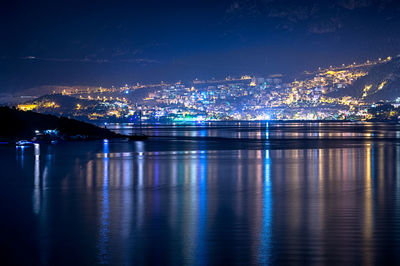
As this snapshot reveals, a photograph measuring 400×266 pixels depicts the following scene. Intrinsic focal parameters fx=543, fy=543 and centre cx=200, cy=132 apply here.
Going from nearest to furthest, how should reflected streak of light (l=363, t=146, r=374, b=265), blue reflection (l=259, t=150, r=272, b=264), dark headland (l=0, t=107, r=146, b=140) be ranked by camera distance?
reflected streak of light (l=363, t=146, r=374, b=265), blue reflection (l=259, t=150, r=272, b=264), dark headland (l=0, t=107, r=146, b=140)

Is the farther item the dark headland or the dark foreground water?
the dark headland

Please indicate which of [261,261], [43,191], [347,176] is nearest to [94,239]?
[261,261]

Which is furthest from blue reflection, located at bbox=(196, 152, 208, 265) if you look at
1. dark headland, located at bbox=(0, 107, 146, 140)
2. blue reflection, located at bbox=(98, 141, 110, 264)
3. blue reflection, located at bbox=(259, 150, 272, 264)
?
dark headland, located at bbox=(0, 107, 146, 140)

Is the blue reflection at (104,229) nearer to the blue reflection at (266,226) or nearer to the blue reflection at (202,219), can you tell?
the blue reflection at (202,219)

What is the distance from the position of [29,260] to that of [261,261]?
3398 millimetres

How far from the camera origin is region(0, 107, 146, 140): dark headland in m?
55.2

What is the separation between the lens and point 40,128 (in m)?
63.6

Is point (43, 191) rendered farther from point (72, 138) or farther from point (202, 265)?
point (72, 138)

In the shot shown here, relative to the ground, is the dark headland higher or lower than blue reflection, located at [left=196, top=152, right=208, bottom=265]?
higher

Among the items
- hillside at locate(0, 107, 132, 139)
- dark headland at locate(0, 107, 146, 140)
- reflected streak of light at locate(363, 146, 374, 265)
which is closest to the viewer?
reflected streak of light at locate(363, 146, 374, 265)

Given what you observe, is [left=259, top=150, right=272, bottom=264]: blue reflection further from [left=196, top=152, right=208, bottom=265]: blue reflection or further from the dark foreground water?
[left=196, top=152, right=208, bottom=265]: blue reflection

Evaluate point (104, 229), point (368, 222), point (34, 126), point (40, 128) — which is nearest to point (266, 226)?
point (368, 222)

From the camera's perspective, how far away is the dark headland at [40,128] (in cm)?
5522

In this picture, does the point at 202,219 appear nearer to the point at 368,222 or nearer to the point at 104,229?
the point at 104,229
